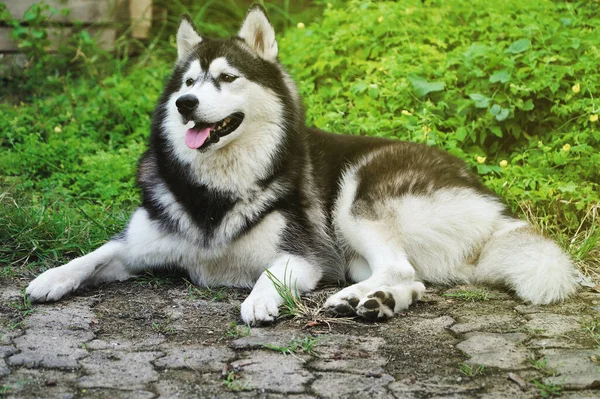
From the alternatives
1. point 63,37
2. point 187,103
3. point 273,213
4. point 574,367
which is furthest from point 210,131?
point 63,37

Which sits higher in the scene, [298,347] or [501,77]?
[501,77]

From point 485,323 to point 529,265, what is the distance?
1.41ft

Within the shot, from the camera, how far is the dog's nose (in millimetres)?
3500

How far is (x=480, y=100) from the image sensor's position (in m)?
5.27

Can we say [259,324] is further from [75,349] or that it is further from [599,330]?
[599,330]

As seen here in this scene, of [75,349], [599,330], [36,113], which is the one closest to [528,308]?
[599,330]

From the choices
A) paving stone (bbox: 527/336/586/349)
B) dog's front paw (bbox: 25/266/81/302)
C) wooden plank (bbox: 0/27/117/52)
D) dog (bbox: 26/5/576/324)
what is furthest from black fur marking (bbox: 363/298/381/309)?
wooden plank (bbox: 0/27/117/52)

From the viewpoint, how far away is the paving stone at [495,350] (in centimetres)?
283

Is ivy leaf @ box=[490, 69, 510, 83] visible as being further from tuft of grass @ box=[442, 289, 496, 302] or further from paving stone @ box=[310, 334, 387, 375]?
paving stone @ box=[310, 334, 387, 375]

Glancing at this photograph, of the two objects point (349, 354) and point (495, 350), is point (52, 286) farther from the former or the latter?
point (495, 350)

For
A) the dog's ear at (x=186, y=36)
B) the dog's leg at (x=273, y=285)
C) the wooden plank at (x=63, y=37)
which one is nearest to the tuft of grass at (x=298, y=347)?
the dog's leg at (x=273, y=285)

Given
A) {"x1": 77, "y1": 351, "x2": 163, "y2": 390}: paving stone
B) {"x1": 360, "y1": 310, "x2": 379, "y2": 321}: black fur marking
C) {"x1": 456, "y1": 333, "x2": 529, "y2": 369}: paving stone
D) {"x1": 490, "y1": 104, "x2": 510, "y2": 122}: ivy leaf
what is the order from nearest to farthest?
{"x1": 77, "y1": 351, "x2": 163, "y2": 390}: paving stone
{"x1": 456, "y1": 333, "x2": 529, "y2": 369}: paving stone
{"x1": 360, "y1": 310, "x2": 379, "y2": 321}: black fur marking
{"x1": 490, "y1": 104, "x2": 510, "y2": 122}: ivy leaf

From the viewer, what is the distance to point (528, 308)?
3537 mm

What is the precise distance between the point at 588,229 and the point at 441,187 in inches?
51.3
